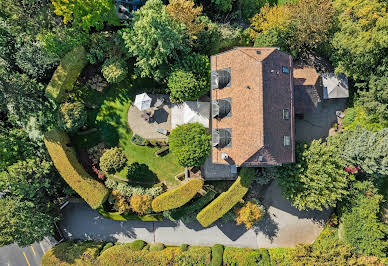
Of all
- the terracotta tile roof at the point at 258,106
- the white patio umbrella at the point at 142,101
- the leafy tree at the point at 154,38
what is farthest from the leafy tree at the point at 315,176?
the leafy tree at the point at 154,38

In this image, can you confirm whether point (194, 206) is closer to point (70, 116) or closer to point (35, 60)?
point (70, 116)

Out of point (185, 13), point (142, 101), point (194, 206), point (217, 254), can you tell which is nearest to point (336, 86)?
point (185, 13)

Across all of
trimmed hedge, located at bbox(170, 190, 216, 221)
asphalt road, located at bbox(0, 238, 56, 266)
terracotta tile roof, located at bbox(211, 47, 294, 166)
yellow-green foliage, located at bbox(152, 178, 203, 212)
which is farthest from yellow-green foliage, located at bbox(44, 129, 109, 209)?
terracotta tile roof, located at bbox(211, 47, 294, 166)

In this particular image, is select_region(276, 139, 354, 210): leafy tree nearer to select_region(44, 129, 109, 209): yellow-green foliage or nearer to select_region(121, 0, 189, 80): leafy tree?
select_region(121, 0, 189, 80): leafy tree

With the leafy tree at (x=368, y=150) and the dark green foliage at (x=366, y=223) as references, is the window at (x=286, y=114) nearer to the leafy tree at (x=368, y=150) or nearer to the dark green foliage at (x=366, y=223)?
the leafy tree at (x=368, y=150)

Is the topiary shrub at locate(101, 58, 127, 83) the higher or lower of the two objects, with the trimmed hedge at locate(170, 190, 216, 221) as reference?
higher

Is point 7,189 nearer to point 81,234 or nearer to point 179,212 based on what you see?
point 81,234

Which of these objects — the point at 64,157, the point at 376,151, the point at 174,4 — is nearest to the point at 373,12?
the point at 376,151
